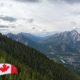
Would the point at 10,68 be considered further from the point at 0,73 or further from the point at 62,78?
the point at 62,78

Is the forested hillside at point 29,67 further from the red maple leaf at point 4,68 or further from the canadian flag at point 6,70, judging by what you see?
the red maple leaf at point 4,68

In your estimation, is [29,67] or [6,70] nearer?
[6,70]

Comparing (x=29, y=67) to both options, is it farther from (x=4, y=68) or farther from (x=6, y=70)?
(x=6, y=70)

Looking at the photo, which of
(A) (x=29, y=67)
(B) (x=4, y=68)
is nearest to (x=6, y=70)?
(B) (x=4, y=68)

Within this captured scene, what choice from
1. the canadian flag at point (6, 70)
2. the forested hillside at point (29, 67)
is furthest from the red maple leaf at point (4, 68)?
the forested hillside at point (29, 67)

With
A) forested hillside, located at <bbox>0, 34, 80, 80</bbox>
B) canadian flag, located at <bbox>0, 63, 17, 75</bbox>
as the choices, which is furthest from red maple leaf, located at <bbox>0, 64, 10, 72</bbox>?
forested hillside, located at <bbox>0, 34, 80, 80</bbox>

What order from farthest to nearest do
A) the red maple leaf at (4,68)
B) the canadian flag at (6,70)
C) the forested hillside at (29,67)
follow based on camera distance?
the forested hillside at (29,67) → the red maple leaf at (4,68) → the canadian flag at (6,70)

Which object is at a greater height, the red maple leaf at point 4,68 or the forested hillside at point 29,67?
the red maple leaf at point 4,68

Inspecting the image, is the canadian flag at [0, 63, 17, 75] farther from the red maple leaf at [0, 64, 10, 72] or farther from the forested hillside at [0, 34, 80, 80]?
the forested hillside at [0, 34, 80, 80]

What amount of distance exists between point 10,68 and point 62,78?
9569cm

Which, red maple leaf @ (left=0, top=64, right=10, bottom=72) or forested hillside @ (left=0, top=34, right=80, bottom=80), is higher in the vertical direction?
red maple leaf @ (left=0, top=64, right=10, bottom=72)

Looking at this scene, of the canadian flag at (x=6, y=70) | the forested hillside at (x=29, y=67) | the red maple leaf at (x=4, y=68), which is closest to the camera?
the canadian flag at (x=6, y=70)

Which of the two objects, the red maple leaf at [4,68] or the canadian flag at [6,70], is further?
the red maple leaf at [4,68]

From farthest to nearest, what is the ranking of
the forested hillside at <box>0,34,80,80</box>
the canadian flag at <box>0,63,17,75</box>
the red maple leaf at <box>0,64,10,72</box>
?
the forested hillside at <box>0,34,80,80</box>, the red maple leaf at <box>0,64,10,72</box>, the canadian flag at <box>0,63,17,75</box>
